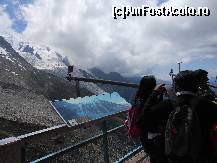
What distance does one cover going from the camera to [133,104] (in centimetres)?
511

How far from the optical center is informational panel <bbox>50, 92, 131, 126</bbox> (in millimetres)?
5499

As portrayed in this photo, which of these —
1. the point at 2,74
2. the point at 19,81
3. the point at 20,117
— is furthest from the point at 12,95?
the point at 19,81

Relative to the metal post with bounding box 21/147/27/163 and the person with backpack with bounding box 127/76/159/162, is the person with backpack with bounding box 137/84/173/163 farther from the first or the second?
the metal post with bounding box 21/147/27/163

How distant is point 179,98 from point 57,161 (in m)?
1.99

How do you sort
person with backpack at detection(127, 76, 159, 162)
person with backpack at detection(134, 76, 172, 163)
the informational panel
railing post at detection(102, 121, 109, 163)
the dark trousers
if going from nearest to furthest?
person with backpack at detection(134, 76, 172, 163), the dark trousers, person with backpack at detection(127, 76, 159, 162), the informational panel, railing post at detection(102, 121, 109, 163)

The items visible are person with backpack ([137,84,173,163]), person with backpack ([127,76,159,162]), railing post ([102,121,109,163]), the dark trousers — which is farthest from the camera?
railing post ([102,121,109,163])

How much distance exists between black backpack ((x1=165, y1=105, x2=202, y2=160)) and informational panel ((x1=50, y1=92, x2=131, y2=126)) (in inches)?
74.2

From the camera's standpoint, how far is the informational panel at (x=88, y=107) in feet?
18.0

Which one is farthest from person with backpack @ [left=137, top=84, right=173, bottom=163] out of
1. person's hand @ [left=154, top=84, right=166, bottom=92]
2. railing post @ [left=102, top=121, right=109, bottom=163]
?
railing post @ [left=102, top=121, right=109, bottom=163]

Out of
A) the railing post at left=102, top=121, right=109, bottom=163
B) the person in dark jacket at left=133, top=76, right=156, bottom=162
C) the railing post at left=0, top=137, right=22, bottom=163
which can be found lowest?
the railing post at left=102, top=121, right=109, bottom=163

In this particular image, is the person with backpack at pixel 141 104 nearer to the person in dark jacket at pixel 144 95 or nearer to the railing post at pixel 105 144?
the person in dark jacket at pixel 144 95

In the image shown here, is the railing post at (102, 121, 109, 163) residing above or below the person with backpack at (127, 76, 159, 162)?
below

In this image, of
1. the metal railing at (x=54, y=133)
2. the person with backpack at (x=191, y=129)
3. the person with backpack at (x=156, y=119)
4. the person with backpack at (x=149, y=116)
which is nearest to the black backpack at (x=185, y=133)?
the person with backpack at (x=191, y=129)

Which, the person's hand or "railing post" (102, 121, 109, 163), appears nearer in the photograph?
the person's hand
